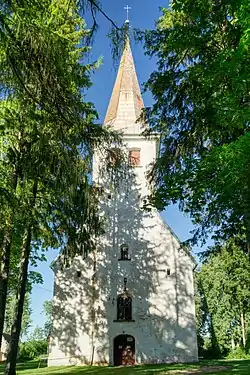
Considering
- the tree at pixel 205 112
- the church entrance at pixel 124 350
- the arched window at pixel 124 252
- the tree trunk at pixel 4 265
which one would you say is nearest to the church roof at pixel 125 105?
the arched window at pixel 124 252

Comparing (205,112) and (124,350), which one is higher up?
(205,112)

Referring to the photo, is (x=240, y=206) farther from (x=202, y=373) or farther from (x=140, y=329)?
(x=140, y=329)

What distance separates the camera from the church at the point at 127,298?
20.5 m

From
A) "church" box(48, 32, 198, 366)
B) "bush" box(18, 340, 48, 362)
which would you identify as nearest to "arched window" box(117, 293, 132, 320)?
"church" box(48, 32, 198, 366)

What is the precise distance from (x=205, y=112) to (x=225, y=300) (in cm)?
2925

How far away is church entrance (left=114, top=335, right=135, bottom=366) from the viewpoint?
20.5 meters

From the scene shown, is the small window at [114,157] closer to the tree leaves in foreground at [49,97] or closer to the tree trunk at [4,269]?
the tree leaves in foreground at [49,97]

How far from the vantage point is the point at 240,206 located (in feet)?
29.1

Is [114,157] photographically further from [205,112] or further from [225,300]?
[225,300]

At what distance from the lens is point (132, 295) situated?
21.5m

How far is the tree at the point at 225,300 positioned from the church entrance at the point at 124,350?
11.9 meters

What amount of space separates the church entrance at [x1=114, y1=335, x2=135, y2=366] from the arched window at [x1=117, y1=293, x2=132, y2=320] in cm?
103

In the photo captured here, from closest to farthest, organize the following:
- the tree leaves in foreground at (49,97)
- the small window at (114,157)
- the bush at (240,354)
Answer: the tree leaves in foreground at (49,97), the small window at (114,157), the bush at (240,354)

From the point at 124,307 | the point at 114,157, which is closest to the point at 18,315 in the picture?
the point at 114,157
